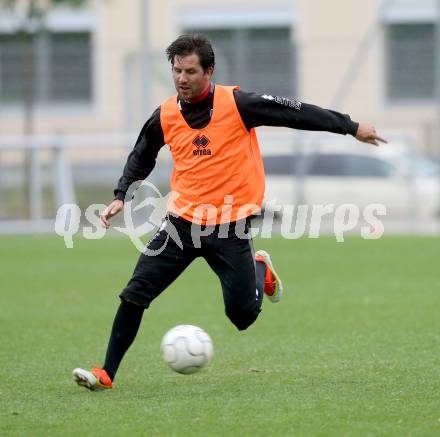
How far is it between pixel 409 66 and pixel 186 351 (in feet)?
53.2

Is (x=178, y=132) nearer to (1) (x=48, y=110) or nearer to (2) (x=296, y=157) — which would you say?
(2) (x=296, y=157)

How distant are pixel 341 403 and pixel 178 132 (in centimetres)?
181

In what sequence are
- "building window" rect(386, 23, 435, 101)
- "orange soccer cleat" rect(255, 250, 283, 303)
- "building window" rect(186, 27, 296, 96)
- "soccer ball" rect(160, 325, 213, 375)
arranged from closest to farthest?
"soccer ball" rect(160, 325, 213, 375) < "orange soccer cleat" rect(255, 250, 283, 303) < "building window" rect(186, 27, 296, 96) < "building window" rect(386, 23, 435, 101)

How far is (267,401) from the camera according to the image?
5.93 meters

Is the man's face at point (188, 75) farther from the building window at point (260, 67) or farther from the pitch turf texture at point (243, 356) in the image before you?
the building window at point (260, 67)

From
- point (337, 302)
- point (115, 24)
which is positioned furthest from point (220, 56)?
point (337, 302)

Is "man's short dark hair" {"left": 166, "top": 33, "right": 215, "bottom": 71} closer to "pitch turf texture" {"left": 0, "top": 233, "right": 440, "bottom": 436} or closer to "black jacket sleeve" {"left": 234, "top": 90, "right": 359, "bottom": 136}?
"black jacket sleeve" {"left": 234, "top": 90, "right": 359, "bottom": 136}

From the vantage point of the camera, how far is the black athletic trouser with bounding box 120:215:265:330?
6.38m

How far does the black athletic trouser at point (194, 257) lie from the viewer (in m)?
6.38

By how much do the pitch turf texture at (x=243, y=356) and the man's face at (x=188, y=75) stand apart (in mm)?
1694

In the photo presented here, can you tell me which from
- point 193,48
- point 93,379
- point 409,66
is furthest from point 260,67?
point 93,379

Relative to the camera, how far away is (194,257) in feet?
21.2

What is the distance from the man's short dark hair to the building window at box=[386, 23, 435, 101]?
15461 mm

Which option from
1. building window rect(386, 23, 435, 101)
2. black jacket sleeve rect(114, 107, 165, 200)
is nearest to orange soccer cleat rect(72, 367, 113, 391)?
black jacket sleeve rect(114, 107, 165, 200)
